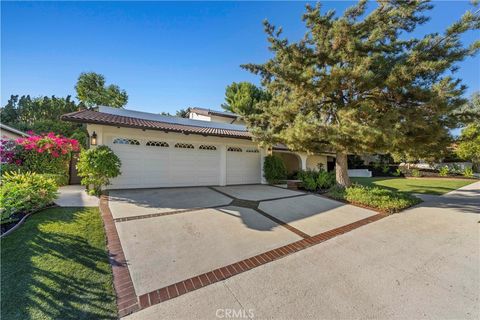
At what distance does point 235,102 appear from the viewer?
21219 mm

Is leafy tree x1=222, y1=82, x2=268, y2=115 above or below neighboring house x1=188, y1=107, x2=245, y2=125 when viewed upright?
above

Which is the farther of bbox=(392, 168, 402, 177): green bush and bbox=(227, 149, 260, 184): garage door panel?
bbox=(392, 168, 402, 177): green bush

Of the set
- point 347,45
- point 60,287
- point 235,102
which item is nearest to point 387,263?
point 60,287

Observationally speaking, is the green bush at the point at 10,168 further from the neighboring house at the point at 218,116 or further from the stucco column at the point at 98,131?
the neighboring house at the point at 218,116

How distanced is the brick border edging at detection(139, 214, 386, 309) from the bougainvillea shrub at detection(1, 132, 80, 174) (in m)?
9.35

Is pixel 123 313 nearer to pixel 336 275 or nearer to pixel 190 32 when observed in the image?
pixel 336 275

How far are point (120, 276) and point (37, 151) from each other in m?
9.54

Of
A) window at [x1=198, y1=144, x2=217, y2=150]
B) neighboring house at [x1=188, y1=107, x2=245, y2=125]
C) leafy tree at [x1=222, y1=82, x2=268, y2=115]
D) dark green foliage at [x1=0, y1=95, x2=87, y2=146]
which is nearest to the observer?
window at [x1=198, y1=144, x2=217, y2=150]

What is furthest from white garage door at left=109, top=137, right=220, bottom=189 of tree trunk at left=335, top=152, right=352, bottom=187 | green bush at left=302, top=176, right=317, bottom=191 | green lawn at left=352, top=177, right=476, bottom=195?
green lawn at left=352, top=177, right=476, bottom=195

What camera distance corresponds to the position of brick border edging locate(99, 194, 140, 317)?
2357 mm

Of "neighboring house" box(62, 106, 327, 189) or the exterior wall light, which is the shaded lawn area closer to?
the exterior wall light

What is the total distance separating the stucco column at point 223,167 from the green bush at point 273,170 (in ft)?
8.58

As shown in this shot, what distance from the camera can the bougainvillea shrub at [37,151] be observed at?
8.21m

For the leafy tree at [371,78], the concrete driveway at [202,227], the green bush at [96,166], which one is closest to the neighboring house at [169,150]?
the green bush at [96,166]
